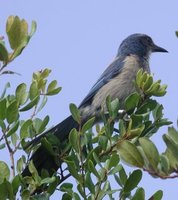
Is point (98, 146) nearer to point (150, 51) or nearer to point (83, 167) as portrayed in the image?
point (83, 167)

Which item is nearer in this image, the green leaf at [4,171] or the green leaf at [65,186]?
the green leaf at [4,171]

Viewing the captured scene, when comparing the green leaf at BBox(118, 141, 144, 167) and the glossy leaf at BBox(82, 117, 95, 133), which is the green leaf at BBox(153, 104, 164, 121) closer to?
the glossy leaf at BBox(82, 117, 95, 133)

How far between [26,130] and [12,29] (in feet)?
2.00

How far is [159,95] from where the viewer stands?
11.7 ft

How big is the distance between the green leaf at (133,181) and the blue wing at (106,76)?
2.92 metres

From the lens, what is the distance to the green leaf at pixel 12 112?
2.99 meters

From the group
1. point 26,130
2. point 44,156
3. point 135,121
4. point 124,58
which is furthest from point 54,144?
point 124,58

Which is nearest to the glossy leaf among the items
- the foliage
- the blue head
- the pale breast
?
the foliage

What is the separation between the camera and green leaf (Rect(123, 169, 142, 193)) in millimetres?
2768

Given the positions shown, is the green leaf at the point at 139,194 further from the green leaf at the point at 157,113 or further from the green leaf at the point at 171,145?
the green leaf at the point at 157,113

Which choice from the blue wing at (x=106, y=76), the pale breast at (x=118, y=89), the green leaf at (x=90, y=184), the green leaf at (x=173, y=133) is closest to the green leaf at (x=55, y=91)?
the green leaf at (x=90, y=184)

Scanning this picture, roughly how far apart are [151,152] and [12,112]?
47.5 inches

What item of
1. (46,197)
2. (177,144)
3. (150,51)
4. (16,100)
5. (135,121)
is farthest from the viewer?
(150,51)

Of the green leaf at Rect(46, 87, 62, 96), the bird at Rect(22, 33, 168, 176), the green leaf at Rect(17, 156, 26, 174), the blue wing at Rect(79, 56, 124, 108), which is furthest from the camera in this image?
the blue wing at Rect(79, 56, 124, 108)
